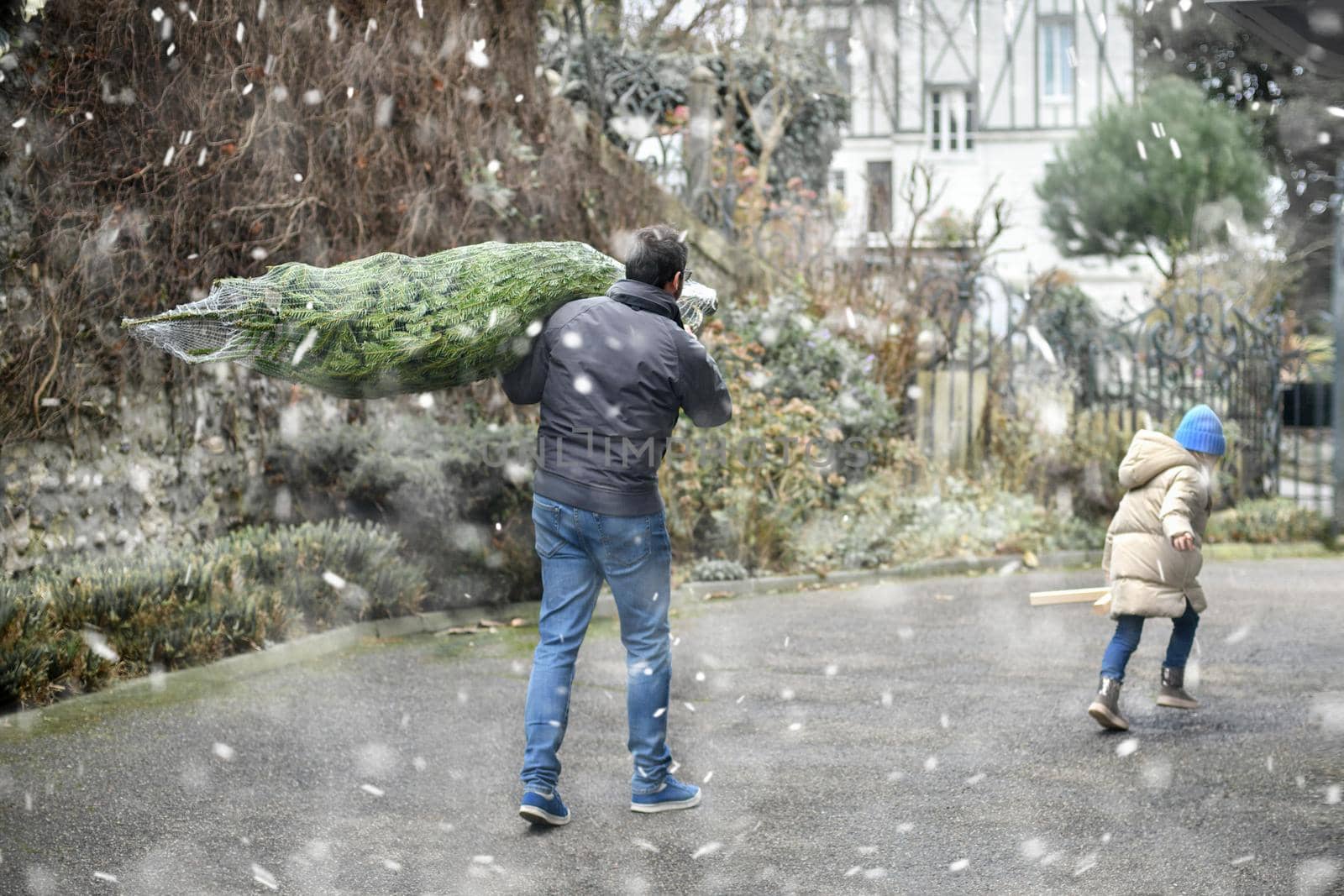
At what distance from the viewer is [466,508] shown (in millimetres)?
8297

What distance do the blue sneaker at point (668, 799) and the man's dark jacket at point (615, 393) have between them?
0.92m

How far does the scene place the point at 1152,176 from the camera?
1097 inches

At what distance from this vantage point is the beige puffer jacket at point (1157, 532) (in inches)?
216

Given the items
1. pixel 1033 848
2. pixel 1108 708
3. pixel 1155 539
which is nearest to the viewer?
pixel 1033 848

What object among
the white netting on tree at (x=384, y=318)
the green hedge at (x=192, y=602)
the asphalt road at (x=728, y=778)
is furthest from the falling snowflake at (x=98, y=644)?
the white netting on tree at (x=384, y=318)

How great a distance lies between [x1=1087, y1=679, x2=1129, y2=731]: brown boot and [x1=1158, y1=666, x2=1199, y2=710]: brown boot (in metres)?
0.48

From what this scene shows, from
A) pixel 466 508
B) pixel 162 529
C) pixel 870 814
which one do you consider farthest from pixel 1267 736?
pixel 162 529

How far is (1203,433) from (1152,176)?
24.2 meters

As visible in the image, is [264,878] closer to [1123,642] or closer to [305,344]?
[305,344]

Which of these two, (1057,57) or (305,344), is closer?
(305,344)

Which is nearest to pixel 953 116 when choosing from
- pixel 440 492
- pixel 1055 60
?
pixel 1055 60

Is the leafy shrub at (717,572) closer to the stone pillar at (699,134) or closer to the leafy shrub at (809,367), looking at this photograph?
the leafy shrub at (809,367)

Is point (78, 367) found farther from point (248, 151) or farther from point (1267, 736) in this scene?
point (1267, 736)

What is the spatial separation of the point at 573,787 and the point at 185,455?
14.5ft
